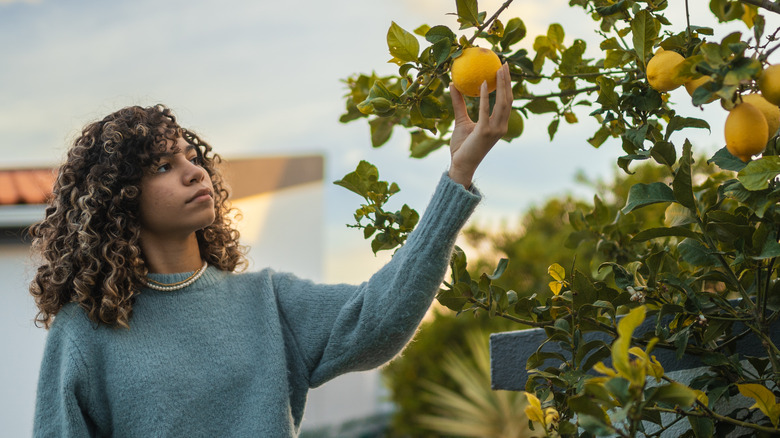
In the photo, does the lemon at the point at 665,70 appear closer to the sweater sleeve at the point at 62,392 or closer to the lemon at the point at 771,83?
the lemon at the point at 771,83

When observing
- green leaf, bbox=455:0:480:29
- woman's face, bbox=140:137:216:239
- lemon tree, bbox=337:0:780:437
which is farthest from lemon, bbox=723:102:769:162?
woman's face, bbox=140:137:216:239

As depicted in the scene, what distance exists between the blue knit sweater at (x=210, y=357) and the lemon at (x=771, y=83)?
639 millimetres

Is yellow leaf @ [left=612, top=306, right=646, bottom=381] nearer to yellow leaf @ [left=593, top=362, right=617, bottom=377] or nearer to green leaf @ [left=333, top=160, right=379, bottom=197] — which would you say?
yellow leaf @ [left=593, top=362, right=617, bottom=377]

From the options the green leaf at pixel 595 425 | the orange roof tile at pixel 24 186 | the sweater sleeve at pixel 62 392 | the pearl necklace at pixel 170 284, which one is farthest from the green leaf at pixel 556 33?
the orange roof tile at pixel 24 186

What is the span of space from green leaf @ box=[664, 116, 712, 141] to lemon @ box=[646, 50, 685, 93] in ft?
0.26

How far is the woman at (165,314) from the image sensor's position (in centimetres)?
132

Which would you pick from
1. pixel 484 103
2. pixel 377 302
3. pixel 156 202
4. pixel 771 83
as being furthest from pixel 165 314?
pixel 771 83

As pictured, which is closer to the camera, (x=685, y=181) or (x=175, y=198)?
(x=685, y=181)

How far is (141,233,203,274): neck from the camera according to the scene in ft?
4.83

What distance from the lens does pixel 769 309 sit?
0.97m

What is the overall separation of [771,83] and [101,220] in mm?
1256

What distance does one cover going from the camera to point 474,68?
0.95m

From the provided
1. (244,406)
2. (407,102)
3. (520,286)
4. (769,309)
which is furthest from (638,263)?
(520,286)

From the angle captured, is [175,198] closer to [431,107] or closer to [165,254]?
[165,254]
